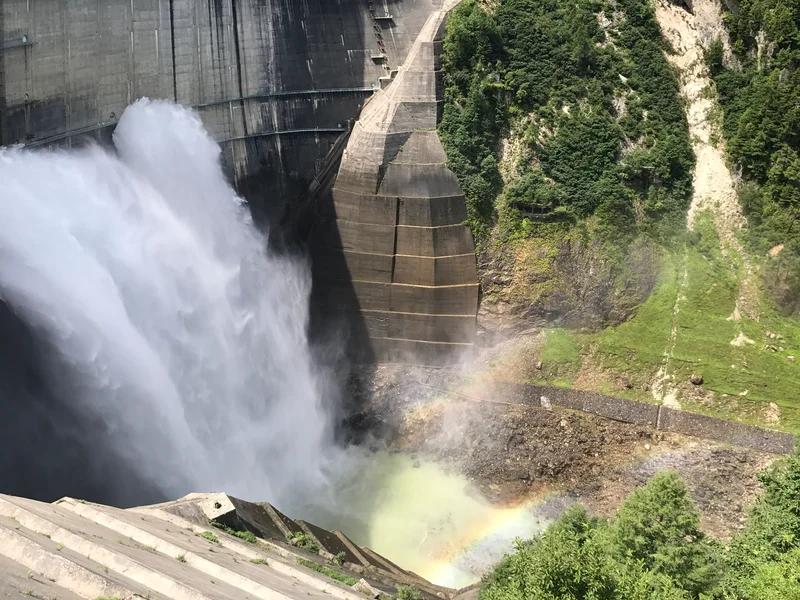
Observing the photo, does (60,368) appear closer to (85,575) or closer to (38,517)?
(38,517)

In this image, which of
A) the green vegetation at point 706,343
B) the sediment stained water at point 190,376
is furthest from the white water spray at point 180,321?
the green vegetation at point 706,343

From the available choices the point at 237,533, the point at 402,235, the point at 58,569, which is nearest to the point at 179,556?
the point at 58,569

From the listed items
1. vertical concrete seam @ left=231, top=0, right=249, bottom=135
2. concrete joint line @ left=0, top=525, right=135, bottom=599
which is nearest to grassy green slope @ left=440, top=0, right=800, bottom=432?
vertical concrete seam @ left=231, top=0, right=249, bottom=135

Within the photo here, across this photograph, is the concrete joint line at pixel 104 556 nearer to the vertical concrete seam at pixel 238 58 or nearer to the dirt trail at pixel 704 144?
the vertical concrete seam at pixel 238 58

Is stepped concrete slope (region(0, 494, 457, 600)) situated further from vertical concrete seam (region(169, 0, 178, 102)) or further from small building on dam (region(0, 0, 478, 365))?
vertical concrete seam (region(169, 0, 178, 102))

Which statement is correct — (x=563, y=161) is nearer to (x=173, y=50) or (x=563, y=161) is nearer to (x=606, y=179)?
(x=606, y=179)

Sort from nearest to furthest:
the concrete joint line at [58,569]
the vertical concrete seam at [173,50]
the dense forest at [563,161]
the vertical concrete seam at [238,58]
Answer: the concrete joint line at [58,569] → the vertical concrete seam at [173,50] → the vertical concrete seam at [238,58] → the dense forest at [563,161]
